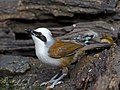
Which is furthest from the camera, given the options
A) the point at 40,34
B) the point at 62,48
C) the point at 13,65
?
the point at 13,65

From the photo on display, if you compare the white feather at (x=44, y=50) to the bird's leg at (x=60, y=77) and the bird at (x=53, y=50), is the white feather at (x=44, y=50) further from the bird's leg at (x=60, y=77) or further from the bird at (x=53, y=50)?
the bird's leg at (x=60, y=77)

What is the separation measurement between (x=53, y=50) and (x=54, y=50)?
1 cm

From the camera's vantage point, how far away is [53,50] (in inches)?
243

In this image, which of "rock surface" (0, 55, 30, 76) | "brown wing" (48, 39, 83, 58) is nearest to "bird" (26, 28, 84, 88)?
"brown wing" (48, 39, 83, 58)

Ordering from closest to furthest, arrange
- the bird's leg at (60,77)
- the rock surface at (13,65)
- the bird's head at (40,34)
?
1. the bird's head at (40,34)
2. the bird's leg at (60,77)
3. the rock surface at (13,65)

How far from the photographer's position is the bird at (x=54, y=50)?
6148mm

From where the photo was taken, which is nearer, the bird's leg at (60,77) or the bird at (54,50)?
the bird at (54,50)

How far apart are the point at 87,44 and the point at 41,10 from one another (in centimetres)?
199

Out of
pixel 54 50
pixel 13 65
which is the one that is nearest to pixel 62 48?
pixel 54 50

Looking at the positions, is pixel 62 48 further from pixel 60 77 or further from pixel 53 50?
pixel 60 77

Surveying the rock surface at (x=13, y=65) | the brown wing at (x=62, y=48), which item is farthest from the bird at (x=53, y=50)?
the rock surface at (x=13, y=65)

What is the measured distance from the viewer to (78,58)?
6.57 metres

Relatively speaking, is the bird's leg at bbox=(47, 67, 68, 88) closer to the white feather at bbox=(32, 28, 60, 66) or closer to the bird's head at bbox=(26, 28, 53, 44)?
the white feather at bbox=(32, 28, 60, 66)

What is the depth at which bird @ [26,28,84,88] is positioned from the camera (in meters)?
6.15
